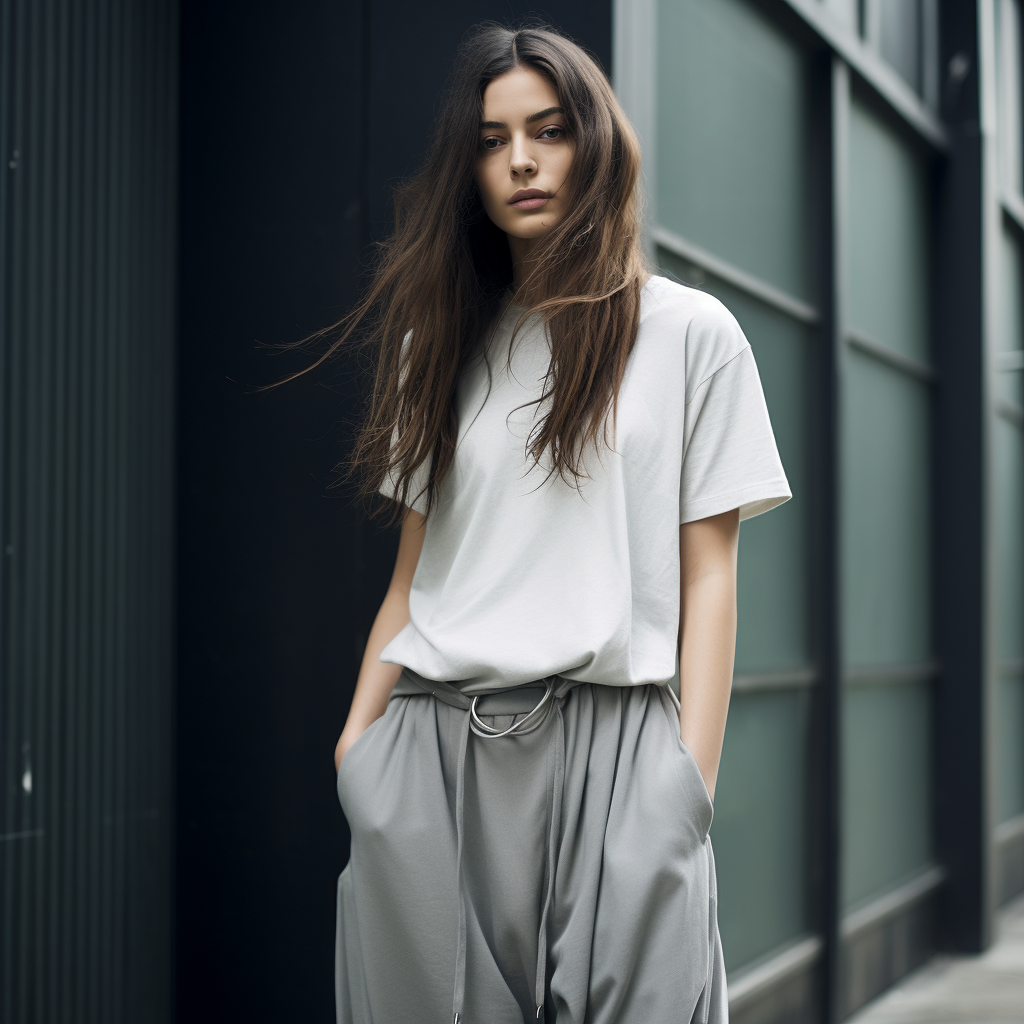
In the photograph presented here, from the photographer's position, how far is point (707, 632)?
161 centimetres

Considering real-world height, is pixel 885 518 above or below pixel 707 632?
above

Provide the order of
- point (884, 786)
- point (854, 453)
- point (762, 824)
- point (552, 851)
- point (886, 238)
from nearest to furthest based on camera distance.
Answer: point (552, 851)
point (762, 824)
point (854, 453)
point (884, 786)
point (886, 238)

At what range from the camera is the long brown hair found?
1646 millimetres

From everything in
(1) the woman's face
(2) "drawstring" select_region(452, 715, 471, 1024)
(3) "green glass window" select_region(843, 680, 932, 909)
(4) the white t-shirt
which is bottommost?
(3) "green glass window" select_region(843, 680, 932, 909)

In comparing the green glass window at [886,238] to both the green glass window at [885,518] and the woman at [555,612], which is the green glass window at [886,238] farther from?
the woman at [555,612]

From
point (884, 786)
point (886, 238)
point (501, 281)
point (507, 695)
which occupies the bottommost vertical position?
point (884, 786)

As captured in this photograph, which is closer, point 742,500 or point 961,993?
point 742,500

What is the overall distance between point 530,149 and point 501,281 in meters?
0.24

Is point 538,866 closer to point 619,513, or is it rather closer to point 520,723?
point 520,723

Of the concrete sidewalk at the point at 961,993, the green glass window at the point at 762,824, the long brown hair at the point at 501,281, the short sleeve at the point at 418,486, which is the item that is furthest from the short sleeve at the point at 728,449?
the concrete sidewalk at the point at 961,993

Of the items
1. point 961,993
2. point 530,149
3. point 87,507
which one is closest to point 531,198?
point 530,149

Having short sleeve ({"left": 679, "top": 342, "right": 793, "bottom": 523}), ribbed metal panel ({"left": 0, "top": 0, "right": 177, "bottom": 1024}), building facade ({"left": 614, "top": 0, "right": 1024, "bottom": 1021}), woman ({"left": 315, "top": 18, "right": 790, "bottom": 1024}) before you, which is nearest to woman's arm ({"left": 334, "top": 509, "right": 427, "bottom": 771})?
woman ({"left": 315, "top": 18, "right": 790, "bottom": 1024})

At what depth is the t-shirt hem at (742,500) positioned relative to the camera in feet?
5.31

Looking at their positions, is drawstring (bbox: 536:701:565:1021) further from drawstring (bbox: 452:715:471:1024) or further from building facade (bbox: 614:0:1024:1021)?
building facade (bbox: 614:0:1024:1021)
